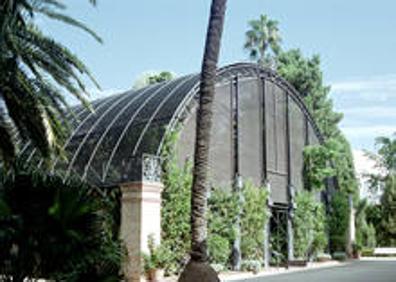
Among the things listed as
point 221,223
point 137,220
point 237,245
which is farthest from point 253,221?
point 137,220

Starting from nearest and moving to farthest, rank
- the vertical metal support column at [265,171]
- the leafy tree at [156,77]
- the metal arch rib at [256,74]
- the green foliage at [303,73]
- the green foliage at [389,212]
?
the metal arch rib at [256,74] → the vertical metal support column at [265,171] → the leafy tree at [156,77] → the green foliage at [389,212] → the green foliage at [303,73]

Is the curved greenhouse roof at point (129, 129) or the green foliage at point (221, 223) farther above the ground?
the curved greenhouse roof at point (129, 129)

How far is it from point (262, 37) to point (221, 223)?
34185 mm

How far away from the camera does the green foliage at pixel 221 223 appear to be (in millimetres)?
Result: 25594

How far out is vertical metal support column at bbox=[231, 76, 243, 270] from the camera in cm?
2731

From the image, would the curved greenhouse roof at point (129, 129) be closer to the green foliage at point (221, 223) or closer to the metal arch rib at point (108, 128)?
the metal arch rib at point (108, 128)

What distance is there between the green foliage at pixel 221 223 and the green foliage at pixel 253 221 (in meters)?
1.00

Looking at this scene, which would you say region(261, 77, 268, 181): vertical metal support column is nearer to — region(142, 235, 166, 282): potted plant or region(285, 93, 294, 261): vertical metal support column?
region(285, 93, 294, 261): vertical metal support column

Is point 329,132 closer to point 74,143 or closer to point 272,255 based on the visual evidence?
point 272,255

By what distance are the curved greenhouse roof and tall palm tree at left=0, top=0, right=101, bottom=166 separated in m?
8.06

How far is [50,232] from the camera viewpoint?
902cm

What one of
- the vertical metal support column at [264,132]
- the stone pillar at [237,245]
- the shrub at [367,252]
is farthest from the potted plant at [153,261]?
the shrub at [367,252]

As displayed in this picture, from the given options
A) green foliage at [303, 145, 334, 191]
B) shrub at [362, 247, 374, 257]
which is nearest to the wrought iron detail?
green foliage at [303, 145, 334, 191]

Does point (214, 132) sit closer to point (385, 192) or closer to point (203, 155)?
point (203, 155)
